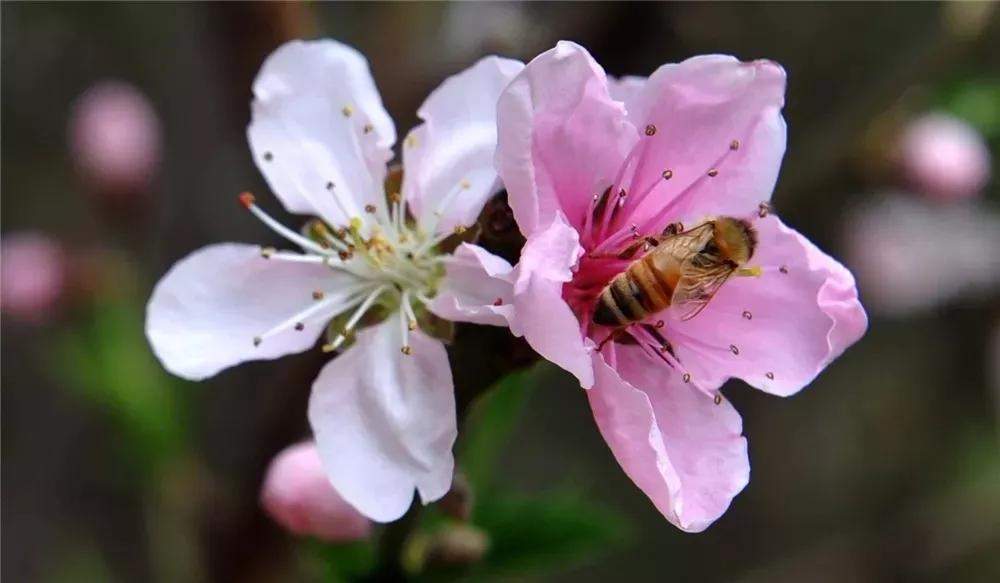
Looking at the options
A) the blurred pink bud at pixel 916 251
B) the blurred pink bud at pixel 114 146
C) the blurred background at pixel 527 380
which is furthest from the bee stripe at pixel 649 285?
the blurred pink bud at pixel 916 251

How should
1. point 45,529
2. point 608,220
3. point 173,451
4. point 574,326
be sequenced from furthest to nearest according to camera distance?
1. point 45,529
2. point 173,451
3. point 608,220
4. point 574,326

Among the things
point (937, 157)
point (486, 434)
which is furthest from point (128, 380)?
point (937, 157)

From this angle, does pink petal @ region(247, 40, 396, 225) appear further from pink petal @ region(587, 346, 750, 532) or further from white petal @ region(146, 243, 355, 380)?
pink petal @ region(587, 346, 750, 532)

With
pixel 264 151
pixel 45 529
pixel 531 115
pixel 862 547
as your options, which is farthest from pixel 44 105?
pixel 862 547

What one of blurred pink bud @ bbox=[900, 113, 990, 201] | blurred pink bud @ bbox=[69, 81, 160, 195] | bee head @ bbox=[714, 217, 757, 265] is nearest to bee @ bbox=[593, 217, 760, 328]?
bee head @ bbox=[714, 217, 757, 265]

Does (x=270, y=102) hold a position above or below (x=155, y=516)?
above

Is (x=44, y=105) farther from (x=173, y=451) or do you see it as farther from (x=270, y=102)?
(x=270, y=102)

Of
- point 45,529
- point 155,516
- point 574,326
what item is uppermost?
point 574,326
